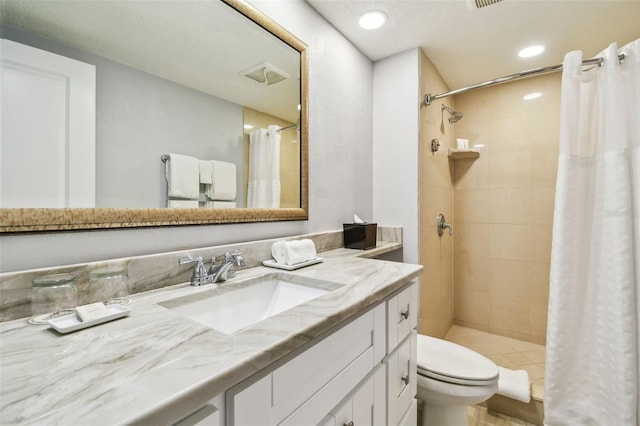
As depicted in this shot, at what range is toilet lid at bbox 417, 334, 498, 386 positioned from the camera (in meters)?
1.21

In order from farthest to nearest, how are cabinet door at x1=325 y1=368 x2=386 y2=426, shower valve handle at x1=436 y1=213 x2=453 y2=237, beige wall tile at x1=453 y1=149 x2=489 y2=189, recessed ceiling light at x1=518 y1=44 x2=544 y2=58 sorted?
beige wall tile at x1=453 y1=149 x2=489 y2=189, shower valve handle at x1=436 y1=213 x2=453 y2=237, recessed ceiling light at x1=518 y1=44 x2=544 y2=58, cabinet door at x1=325 y1=368 x2=386 y2=426

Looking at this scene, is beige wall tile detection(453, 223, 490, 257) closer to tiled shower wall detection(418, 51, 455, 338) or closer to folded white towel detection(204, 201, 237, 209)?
tiled shower wall detection(418, 51, 455, 338)

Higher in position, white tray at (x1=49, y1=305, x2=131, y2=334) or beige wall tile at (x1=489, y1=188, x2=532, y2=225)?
beige wall tile at (x1=489, y1=188, x2=532, y2=225)

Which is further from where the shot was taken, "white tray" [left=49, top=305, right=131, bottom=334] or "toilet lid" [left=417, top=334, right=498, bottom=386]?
"toilet lid" [left=417, top=334, right=498, bottom=386]

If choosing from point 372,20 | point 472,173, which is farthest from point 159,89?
point 472,173

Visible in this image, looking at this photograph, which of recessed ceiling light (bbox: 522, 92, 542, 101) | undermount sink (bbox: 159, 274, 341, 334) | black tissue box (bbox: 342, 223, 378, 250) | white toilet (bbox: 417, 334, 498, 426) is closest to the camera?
undermount sink (bbox: 159, 274, 341, 334)

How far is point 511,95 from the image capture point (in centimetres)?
244

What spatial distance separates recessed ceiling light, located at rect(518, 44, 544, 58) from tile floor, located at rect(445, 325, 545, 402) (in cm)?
215

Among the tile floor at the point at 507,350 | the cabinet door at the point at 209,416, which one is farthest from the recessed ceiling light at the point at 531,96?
the cabinet door at the point at 209,416

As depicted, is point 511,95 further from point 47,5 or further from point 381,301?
point 47,5

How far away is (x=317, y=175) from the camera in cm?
150

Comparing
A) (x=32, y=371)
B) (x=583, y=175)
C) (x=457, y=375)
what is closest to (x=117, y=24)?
(x=32, y=371)

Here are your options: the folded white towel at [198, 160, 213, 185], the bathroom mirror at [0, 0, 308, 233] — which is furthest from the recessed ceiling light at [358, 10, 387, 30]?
the folded white towel at [198, 160, 213, 185]

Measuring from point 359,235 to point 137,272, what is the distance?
1.06m
